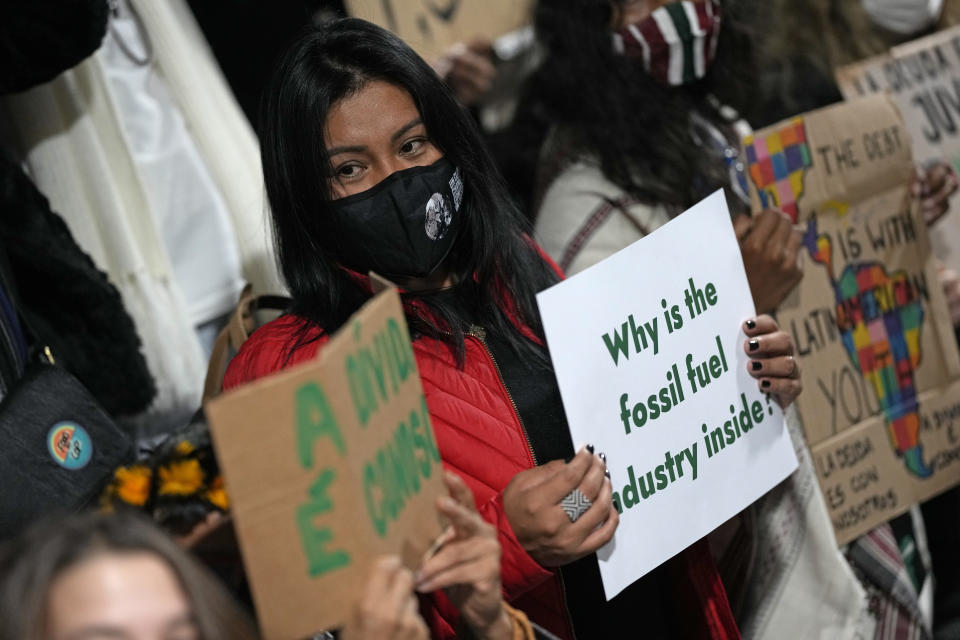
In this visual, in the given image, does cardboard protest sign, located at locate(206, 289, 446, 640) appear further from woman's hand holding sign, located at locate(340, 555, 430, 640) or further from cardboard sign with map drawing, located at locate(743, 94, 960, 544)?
cardboard sign with map drawing, located at locate(743, 94, 960, 544)

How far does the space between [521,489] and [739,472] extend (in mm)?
495

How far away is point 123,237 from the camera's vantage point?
2.37 metres

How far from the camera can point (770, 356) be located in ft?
6.41

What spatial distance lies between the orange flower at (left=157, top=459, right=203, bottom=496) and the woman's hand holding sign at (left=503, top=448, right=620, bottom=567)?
0.45m

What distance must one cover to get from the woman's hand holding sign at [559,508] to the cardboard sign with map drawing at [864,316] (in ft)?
2.87

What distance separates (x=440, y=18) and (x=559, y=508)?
1929mm

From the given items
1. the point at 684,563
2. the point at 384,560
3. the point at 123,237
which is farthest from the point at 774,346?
the point at 123,237

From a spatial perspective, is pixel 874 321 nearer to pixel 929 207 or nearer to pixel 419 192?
pixel 929 207

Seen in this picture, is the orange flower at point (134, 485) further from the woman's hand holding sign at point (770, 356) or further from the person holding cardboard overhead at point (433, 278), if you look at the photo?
the woman's hand holding sign at point (770, 356)

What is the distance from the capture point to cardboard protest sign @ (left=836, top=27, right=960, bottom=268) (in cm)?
304

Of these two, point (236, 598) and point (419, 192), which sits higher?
point (419, 192)

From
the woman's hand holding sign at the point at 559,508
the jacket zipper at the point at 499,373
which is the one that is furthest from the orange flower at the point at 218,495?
the jacket zipper at the point at 499,373

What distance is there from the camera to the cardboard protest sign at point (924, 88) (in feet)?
9.98

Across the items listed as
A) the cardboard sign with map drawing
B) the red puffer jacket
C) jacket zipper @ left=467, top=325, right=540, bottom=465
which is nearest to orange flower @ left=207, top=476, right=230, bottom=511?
the red puffer jacket
